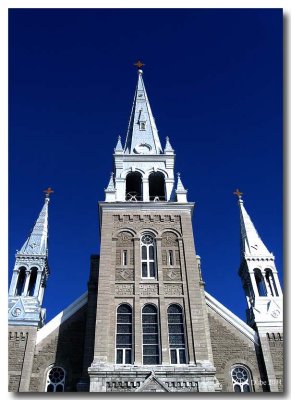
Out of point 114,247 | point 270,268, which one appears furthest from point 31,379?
point 270,268

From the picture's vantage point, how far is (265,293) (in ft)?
65.1

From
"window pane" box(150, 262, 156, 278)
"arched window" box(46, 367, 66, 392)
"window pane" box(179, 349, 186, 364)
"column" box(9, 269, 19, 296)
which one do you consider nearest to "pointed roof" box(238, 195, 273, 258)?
"window pane" box(150, 262, 156, 278)

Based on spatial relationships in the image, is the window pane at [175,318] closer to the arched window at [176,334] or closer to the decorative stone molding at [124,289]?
the arched window at [176,334]

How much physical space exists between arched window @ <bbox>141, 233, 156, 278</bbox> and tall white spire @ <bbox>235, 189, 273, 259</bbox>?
16.1 feet

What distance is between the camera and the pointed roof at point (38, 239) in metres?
20.7

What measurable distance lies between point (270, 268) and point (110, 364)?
9.12m

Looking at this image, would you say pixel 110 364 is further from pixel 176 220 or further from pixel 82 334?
pixel 176 220

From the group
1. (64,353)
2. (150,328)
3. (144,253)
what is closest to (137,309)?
(150,328)

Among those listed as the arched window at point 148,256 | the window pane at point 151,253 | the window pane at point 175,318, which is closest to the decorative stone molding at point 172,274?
the arched window at point 148,256

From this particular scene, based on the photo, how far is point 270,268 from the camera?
20.4 meters

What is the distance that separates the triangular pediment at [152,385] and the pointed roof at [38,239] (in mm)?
8549

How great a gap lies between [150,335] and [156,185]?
905 centimetres

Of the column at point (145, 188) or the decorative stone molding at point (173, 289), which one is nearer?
the decorative stone molding at point (173, 289)

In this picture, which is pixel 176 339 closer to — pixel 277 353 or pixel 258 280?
pixel 277 353
